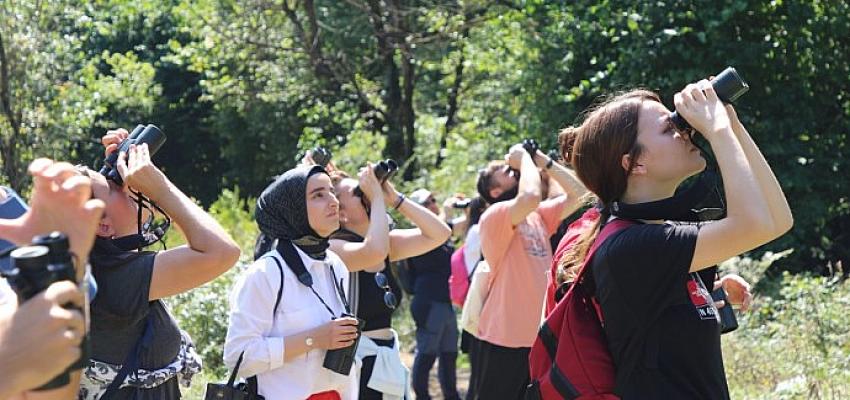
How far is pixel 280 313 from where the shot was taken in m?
4.65

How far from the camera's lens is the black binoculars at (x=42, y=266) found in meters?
2.02

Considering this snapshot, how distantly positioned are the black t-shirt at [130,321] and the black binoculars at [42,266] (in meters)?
1.53

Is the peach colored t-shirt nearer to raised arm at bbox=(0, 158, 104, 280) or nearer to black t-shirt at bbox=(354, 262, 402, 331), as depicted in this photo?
black t-shirt at bbox=(354, 262, 402, 331)

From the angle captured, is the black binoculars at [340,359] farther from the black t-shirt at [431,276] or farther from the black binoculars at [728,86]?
the black t-shirt at [431,276]

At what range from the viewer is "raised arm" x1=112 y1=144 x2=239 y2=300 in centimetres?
346

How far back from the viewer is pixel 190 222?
350 centimetres

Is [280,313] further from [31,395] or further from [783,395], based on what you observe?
[783,395]

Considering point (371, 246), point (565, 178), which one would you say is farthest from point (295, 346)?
point (565, 178)

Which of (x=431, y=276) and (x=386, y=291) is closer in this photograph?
(x=386, y=291)

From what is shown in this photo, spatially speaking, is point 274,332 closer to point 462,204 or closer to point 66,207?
point 66,207

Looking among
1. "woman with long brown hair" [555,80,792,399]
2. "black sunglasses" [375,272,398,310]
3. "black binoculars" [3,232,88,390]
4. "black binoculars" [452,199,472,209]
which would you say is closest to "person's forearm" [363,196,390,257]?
"black sunglasses" [375,272,398,310]

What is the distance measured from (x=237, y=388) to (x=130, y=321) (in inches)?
38.1

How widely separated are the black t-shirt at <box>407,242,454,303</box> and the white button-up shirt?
16.3 feet

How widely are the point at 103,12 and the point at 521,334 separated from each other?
19818mm
